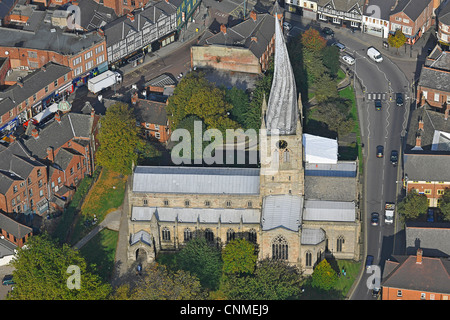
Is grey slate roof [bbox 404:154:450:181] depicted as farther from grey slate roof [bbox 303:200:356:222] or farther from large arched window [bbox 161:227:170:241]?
large arched window [bbox 161:227:170:241]

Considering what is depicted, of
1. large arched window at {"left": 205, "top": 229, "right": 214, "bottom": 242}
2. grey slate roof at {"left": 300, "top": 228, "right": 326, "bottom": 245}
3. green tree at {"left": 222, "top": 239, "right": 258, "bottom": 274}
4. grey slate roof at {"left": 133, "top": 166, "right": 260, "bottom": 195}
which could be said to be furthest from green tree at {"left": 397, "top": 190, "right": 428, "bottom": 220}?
large arched window at {"left": 205, "top": 229, "right": 214, "bottom": 242}

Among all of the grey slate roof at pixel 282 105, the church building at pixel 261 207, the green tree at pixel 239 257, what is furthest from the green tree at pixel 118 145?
the grey slate roof at pixel 282 105

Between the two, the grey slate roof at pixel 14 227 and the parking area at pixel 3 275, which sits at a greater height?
the grey slate roof at pixel 14 227

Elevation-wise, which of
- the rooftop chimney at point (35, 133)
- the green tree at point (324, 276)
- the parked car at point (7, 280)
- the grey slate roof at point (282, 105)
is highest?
the grey slate roof at point (282, 105)

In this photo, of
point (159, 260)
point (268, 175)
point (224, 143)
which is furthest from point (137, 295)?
point (224, 143)

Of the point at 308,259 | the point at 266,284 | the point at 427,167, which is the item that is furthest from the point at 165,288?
the point at 427,167

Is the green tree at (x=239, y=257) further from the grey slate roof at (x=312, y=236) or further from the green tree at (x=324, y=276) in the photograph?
the green tree at (x=324, y=276)

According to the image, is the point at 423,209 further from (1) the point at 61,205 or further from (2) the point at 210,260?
(1) the point at 61,205

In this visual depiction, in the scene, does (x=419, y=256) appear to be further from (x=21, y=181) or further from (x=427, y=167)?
(x=21, y=181)

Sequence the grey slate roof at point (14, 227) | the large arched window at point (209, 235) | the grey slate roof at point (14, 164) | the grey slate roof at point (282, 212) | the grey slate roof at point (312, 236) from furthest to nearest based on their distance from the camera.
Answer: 1. the grey slate roof at point (14, 164)
2. the grey slate roof at point (14, 227)
3. the large arched window at point (209, 235)
4. the grey slate roof at point (312, 236)
5. the grey slate roof at point (282, 212)
